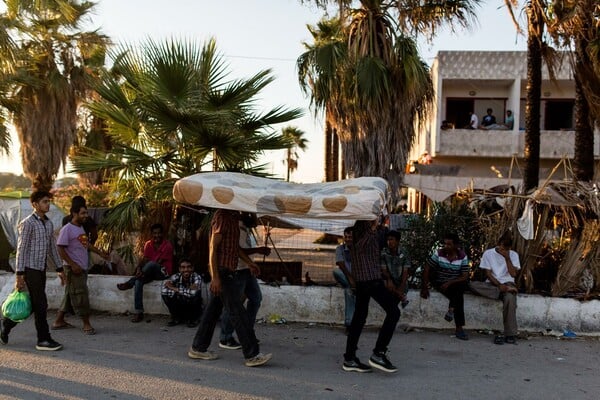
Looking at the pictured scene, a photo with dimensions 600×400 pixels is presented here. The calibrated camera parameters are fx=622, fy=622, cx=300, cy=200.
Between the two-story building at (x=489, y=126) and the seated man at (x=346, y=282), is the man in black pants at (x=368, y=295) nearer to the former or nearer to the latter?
the seated man at (x=346, y=282)

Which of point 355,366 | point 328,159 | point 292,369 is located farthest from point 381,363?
point 328,159

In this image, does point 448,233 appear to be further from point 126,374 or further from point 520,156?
point 520,156

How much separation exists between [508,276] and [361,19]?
6457 mm

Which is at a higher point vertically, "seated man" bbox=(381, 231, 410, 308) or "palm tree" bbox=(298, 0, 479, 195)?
"palm tree" bbox=(298, 0, 479, 195)

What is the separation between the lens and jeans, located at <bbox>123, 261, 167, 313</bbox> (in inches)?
325

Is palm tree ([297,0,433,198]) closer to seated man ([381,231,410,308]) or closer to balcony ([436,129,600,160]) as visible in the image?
seated man ([381,231,410,308])

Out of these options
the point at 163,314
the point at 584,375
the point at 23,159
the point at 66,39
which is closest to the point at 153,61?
the point at 163,314

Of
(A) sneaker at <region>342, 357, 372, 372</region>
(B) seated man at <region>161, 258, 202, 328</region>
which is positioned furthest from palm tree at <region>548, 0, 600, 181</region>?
(B) seated man at <region>161, 258, 202, 328</region>

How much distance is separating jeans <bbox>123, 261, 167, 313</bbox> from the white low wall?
0.12 meters

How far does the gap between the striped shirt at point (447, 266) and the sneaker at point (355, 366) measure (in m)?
2.28

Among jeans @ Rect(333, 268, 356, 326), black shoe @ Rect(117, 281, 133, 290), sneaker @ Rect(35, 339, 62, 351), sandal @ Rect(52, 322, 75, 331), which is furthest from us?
black shoe @ Rect(117, 281, 133, 290)

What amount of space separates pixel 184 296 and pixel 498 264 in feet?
13.1

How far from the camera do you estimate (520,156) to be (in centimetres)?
2323

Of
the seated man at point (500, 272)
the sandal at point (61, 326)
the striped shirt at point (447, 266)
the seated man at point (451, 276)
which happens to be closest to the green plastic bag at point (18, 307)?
the sandal at point (61, 326)
